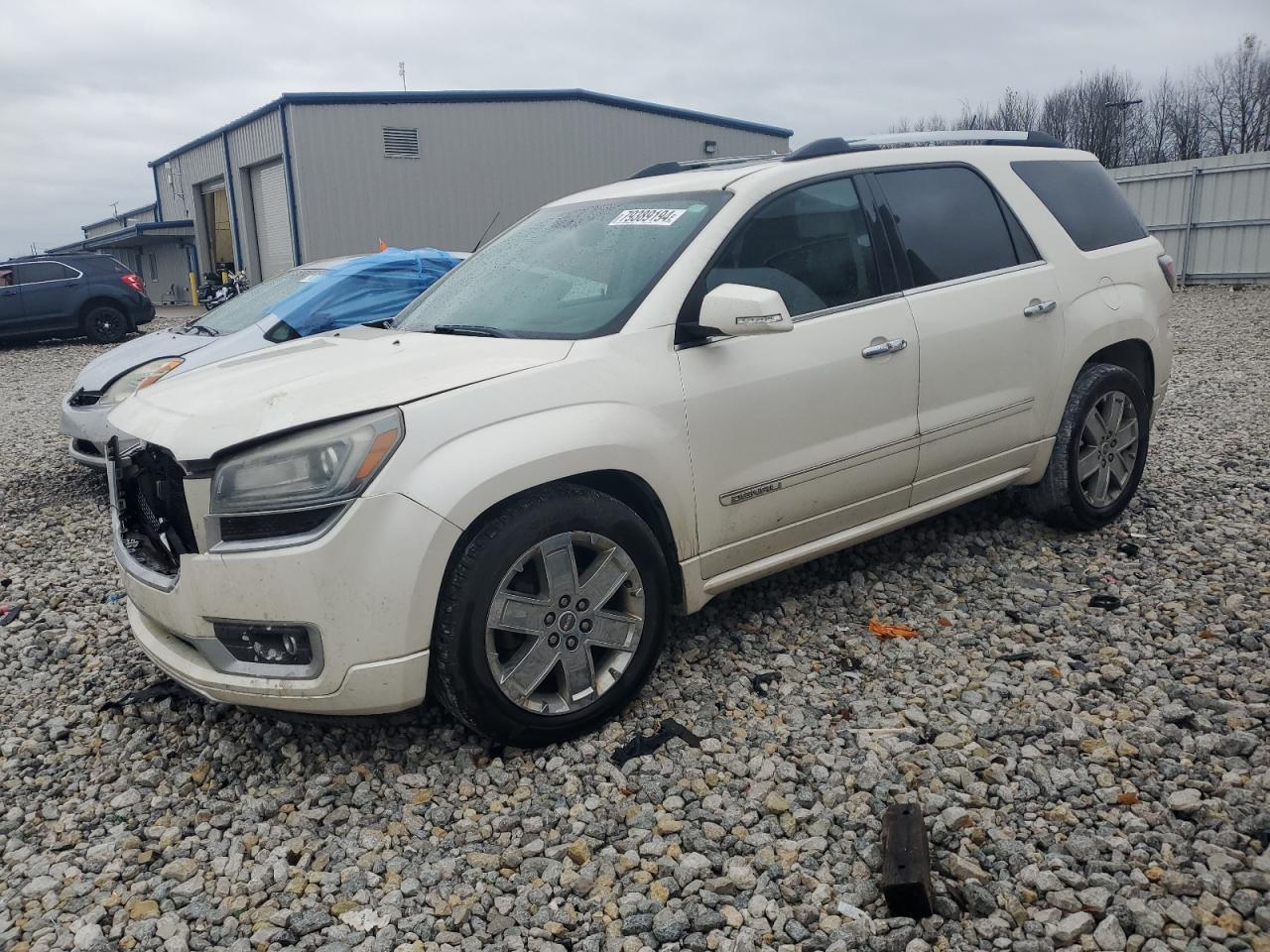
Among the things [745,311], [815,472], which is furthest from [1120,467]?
[745,311]

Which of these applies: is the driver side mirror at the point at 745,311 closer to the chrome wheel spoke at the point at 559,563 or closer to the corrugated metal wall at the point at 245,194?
the chrome wheel spoke at the point at 559,563

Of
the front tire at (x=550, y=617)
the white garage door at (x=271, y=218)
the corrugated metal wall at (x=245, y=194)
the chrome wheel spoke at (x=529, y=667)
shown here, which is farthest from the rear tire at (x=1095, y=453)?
the corrugated metal wall at (x=245, y=194)

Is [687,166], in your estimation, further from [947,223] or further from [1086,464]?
[1086,464]

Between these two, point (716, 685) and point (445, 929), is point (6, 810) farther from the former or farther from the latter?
point (716, 685)

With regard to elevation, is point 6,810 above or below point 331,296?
below

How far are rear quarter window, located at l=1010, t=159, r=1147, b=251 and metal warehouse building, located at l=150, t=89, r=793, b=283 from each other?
763 inches

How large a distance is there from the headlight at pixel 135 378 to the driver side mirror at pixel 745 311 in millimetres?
4826

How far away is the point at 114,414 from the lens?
3.56 meters

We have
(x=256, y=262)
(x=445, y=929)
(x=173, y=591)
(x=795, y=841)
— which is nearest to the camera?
(x=445, y=929)

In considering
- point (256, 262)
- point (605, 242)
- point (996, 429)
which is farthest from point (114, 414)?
point (256, 262)

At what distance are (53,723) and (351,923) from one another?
6.02 ft

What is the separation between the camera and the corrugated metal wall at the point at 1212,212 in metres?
19.8

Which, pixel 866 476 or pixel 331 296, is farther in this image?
pixel 331 296

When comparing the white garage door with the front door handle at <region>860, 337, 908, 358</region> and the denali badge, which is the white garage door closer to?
the front door handle at <region>860, 337, 908, 358</region>
